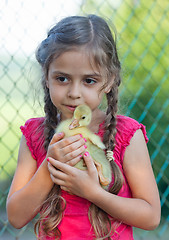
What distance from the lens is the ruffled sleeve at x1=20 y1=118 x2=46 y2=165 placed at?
4.68 ft

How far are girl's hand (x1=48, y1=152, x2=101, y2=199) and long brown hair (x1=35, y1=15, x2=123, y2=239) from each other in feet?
0.35

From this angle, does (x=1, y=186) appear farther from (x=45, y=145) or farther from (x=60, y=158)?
(x=60, y=158)

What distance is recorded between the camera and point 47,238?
1.35m

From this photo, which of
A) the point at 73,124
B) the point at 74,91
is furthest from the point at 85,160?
the point at 74,91

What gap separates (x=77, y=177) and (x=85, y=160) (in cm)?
7

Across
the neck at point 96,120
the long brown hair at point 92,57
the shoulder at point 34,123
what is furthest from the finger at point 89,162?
the shoulder at point 34,123

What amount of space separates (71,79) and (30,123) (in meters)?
0.37

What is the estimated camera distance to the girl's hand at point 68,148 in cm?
115

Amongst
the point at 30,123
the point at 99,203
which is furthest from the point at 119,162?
the point at 30,123

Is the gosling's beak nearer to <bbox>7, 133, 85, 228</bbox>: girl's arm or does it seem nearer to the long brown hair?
<bbox>7, 133, 85, 228</bbox>: girl's arm

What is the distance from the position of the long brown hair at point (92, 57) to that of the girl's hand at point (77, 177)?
0.11 m

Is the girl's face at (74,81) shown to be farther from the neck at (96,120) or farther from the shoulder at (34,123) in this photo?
the shoulder at (34,123)

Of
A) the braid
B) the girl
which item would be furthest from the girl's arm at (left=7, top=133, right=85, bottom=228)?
the braid

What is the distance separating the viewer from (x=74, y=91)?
1.19 meters
